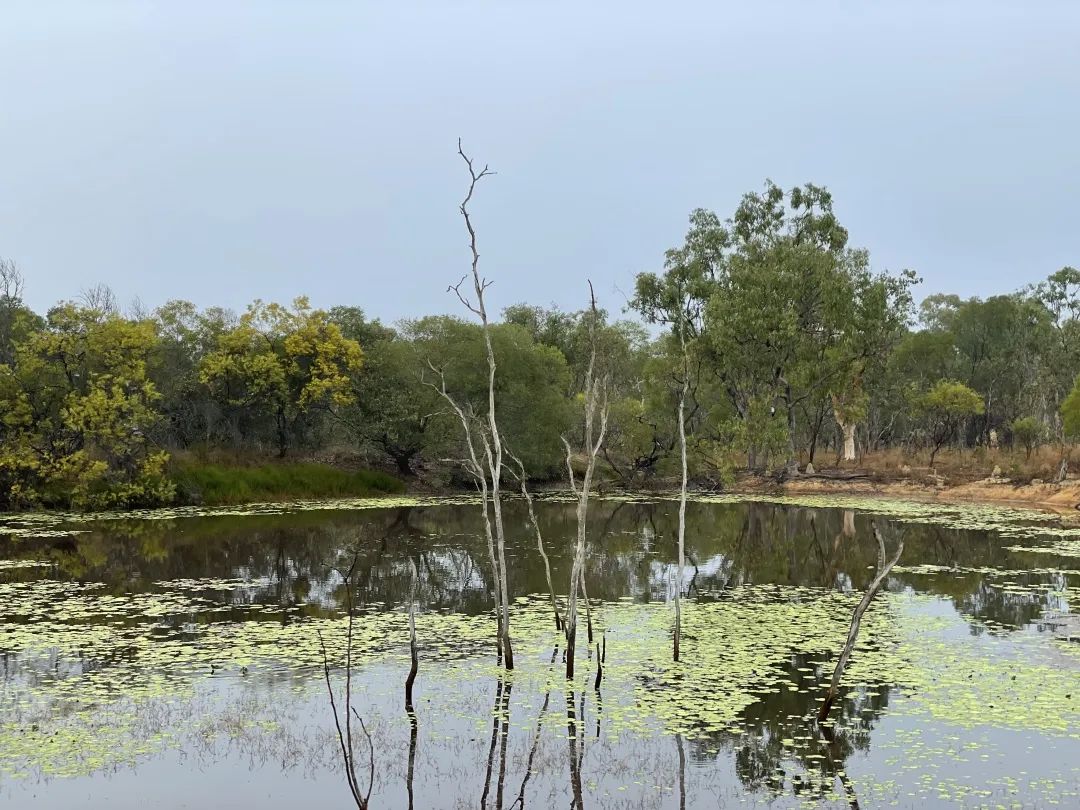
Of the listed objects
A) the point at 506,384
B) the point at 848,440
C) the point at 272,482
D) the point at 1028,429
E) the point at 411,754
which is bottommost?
the point at 411,754

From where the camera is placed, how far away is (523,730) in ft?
34.7

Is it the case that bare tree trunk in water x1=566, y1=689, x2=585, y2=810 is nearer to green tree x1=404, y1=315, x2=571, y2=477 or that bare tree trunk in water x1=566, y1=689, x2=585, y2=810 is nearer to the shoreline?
the shoreline

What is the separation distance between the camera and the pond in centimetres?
916

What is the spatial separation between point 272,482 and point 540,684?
31494 mm

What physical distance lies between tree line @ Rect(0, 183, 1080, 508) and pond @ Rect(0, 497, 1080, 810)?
12.8 m

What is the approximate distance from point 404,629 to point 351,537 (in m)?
13.3

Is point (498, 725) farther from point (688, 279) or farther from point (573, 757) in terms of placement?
point (688, 279)

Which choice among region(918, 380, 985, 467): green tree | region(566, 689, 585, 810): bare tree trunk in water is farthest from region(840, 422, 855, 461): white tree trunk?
region(566, 689, 585, 810): bare tree trunk in water

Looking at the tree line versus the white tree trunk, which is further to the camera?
the white tree trunk

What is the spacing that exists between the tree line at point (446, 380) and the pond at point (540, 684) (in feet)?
42.0

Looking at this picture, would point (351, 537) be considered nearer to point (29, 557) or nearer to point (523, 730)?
point (29, 557)

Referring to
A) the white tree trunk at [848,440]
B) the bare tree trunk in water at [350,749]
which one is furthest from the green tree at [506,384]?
the bare tree trunk in water at [350,749]

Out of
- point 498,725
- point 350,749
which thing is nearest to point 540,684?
point 498,725

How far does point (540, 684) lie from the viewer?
12.2 metres
